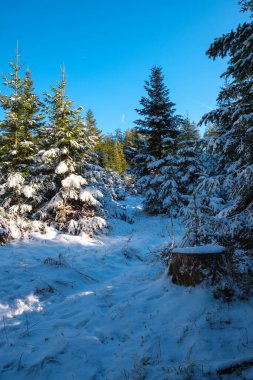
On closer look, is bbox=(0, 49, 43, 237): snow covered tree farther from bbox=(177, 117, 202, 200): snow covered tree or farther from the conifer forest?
bbox=(177, 117, 202, 200): snow covered tree

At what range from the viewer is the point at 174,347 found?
14.0ft

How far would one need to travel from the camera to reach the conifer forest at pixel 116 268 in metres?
4.07

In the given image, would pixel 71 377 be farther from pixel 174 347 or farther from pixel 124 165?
pixel 124 165

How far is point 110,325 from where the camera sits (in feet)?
17.0

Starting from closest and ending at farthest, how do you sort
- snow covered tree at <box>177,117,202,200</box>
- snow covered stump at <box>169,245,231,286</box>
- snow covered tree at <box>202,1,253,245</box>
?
1. snow covered stump at <box>169,245,231,286</box>
2. snow covered tree at <box>202,1,253,245</box>
3. snow covered tree at <box>177,117,202,200</box>

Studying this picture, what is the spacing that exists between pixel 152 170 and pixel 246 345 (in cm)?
1809

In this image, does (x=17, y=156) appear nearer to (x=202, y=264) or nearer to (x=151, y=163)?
(x=151, y=163)

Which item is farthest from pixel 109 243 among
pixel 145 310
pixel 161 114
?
pixel 161 114

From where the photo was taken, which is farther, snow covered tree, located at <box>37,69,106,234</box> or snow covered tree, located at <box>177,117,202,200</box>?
snow covered tree, located at <box>177,117,202,200</box>

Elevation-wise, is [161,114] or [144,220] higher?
[161,114]

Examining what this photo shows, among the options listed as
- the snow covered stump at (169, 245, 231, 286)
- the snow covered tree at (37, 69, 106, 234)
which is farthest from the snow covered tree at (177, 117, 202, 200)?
the snow covered stump at (169, 245, 231, 286)

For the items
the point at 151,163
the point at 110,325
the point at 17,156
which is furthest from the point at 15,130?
the point at 110,325

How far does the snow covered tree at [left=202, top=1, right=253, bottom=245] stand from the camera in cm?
673

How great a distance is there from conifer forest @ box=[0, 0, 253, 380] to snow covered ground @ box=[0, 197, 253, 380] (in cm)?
2
